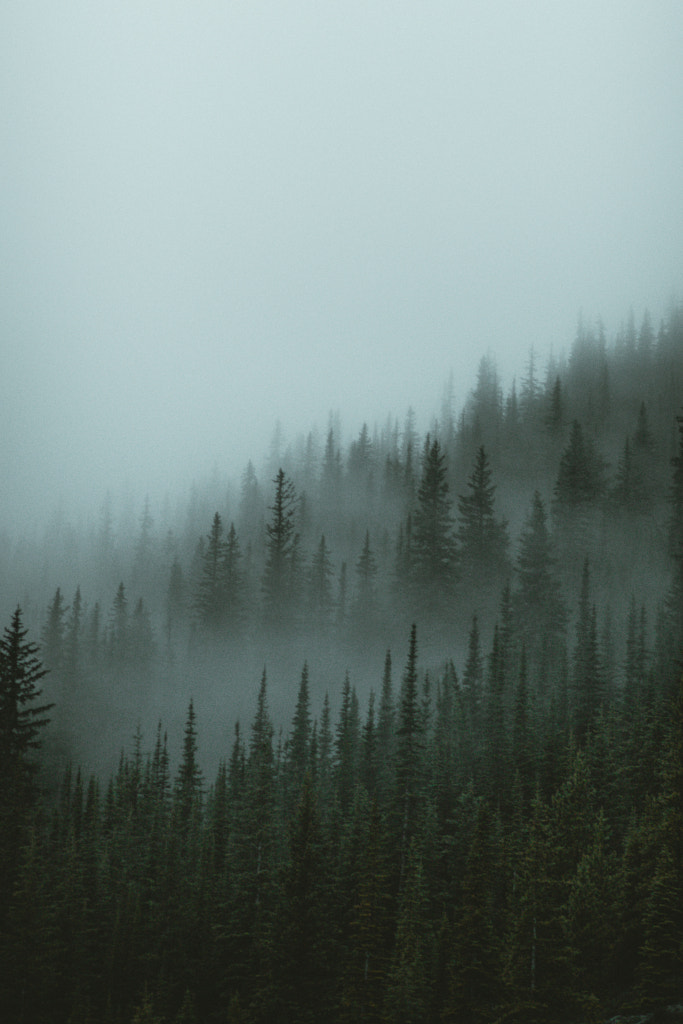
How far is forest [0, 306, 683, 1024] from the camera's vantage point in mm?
25922

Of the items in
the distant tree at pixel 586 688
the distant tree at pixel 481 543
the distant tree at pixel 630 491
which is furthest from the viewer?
the distant tree at pixel 630 491

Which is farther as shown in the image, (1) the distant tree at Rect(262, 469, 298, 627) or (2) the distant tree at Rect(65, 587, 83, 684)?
(2) the distant tree at Rect(65, 587, 83, 684)

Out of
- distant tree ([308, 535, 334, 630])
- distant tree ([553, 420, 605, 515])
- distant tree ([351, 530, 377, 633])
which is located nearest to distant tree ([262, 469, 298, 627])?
distant tree ([308, 535, 334, 630])

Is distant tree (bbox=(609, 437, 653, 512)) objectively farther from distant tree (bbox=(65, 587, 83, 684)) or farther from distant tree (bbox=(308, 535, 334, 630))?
distant tree (bbox=(65, 587, 83, 684))

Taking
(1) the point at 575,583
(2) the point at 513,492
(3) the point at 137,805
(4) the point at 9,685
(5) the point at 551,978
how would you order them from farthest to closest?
(2) the point at 513,492, (1) the point at 575,583, (3) the point at 137,805, (4) the point at 9,685, (5) the point at 551,978

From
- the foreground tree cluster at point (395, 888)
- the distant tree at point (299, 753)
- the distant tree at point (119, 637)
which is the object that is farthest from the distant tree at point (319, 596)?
the foreground tree cluster at point (395, 888)

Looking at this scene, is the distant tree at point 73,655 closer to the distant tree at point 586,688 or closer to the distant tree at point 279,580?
the distant tree at point 279,580

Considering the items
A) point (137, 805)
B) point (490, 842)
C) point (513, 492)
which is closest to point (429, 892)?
point (490, 842)

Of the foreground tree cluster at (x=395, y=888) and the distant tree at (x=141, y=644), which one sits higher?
the distant tree at (x=141, y=644)

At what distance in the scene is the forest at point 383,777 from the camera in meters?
25.9

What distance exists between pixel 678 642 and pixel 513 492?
5139 centimetres

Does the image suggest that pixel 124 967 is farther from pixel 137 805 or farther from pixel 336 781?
pixel 137 805

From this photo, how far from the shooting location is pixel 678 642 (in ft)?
187

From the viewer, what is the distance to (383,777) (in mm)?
47156
